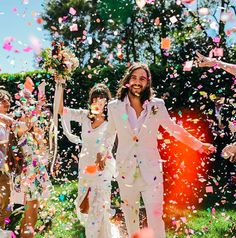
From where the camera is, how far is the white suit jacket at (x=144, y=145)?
4438 millimetres

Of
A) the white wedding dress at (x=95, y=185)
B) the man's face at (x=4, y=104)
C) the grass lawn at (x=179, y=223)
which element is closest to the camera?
the man's face at (x=4, y=104)

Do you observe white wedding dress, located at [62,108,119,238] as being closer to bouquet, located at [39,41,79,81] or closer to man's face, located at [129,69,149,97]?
bouquet, located at [39,41,79,81]

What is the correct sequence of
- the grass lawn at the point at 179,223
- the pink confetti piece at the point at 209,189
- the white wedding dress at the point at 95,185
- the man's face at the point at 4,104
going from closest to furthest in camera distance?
the man's face at the point at 4,104 → the white wedding dress at the point at 95,185 → the grass lawn at the point at 179,223 → the pink confetti piece at the point at 209,189

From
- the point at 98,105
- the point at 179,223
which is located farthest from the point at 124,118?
the point at 179,223

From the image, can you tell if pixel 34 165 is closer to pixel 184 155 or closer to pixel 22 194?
pixel 22 194

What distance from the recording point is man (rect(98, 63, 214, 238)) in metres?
4.40

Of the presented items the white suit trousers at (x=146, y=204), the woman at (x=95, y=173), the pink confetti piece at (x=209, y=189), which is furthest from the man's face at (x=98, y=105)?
the pink confetti piece at (x=209, y=189)

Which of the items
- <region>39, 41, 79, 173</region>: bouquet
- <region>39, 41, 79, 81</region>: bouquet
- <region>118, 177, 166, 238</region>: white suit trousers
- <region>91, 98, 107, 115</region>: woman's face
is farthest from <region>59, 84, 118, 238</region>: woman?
<region>118, 177, 166, 238</region>: white suit trousers

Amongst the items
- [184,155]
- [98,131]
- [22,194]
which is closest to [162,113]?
[98,131]

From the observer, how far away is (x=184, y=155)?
10133 mm

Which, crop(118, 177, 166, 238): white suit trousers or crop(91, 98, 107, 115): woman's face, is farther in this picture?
crop(91, 98, 107, 115): woman's face

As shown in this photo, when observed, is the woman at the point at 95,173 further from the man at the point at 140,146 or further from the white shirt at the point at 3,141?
the man at the point at 140,146

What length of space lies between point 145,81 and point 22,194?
248cm

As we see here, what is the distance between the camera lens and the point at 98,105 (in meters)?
5.83
